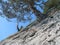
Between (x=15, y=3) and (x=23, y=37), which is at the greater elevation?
(x=15, y=3)

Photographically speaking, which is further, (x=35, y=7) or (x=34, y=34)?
(x=35, y=7)

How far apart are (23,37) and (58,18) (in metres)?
0.91

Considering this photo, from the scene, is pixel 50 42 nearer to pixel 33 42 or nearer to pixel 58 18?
pixel 33 42

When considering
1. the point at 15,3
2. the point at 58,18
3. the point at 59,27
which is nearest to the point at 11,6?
the point at 15,3

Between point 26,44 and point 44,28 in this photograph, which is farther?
point 44,28

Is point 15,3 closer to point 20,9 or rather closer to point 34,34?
point 20,9

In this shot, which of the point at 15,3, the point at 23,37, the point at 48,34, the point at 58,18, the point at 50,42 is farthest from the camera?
the point at 15,3

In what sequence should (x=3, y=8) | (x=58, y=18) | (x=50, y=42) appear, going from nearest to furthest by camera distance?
(x=50, y=42)
(x=58, y=18)
(x=3, y=8)

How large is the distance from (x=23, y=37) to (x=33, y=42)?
0.35 metres

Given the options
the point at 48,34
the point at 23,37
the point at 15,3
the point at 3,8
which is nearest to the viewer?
the point at 48,34

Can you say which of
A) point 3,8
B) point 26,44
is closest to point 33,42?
point 26,44

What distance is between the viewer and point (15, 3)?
22.7ft

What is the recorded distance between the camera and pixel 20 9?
736cm

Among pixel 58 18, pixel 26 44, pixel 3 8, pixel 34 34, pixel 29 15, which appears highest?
pixel 3 8
